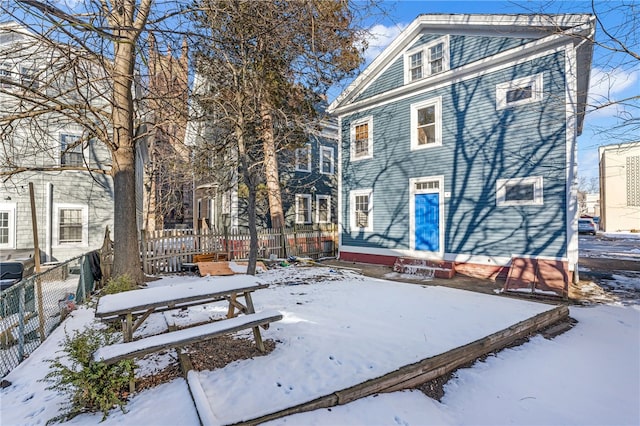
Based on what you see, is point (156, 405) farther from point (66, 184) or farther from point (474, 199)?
point (66, 184)

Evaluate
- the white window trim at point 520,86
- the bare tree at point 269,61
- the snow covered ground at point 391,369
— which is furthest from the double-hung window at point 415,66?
the snow covered ground at point 391,369

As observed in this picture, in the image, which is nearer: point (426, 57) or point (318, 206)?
point (426, 57)

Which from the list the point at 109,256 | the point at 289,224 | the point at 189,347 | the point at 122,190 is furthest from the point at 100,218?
the point at 189,347

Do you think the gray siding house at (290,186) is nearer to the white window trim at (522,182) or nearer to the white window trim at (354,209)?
the white window trim at (354,209)

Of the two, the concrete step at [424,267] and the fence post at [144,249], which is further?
the concrete step at [424,267]

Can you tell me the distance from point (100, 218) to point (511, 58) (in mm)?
14008

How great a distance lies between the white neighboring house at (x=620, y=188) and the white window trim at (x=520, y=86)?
80.6 feet

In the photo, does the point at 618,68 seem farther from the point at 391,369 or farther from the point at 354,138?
the point at 354,138

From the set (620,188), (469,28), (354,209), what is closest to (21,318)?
(354,209)

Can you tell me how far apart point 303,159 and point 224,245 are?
6.93 m

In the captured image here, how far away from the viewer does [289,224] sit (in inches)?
656

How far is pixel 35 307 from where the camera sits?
4867mm

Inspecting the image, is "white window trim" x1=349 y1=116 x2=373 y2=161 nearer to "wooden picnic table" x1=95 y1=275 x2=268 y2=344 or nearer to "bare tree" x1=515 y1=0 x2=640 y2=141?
"bare tree" x1=515 y1=0 x2=640 y2=141

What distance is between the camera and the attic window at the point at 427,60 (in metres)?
10.5
